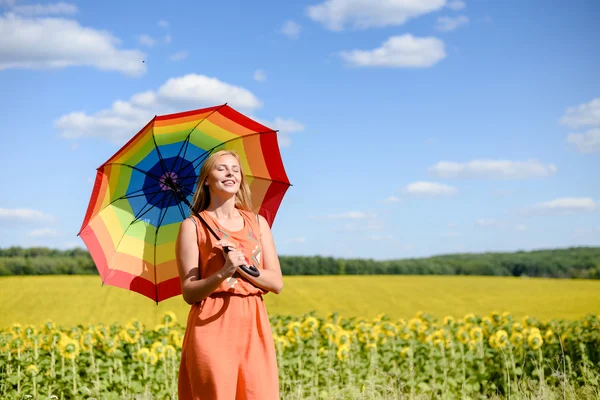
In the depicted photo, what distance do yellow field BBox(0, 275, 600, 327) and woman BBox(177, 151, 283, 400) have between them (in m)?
12.7

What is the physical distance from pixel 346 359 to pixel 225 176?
435 centimetres

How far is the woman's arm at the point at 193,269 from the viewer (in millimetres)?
3316

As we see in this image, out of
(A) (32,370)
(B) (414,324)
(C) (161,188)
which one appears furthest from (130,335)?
(C) (161,188)

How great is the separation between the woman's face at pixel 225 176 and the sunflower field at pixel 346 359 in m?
3.37

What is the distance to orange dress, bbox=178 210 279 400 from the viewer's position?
342cm

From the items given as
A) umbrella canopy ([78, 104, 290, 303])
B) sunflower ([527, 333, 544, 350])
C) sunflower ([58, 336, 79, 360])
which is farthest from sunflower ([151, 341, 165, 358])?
sunflower ([527, 333, 544, 350])

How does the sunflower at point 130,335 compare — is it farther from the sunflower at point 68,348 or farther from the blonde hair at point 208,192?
the blonde hair at point 208,192

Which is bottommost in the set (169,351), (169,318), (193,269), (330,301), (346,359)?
(330,301)

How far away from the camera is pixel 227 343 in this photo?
3436mm

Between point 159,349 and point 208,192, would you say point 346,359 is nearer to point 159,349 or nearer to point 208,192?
point 159,349

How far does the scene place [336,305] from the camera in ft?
65.6

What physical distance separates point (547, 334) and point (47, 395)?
222 inches

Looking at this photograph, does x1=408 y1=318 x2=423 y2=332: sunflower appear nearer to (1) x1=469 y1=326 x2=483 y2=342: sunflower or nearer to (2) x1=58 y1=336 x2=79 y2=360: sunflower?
(1) x1=469 y1=326 x2=483 y2=342: sunflower

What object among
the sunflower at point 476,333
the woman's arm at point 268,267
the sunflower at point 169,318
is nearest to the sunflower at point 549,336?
the sunflower at point 476,333
